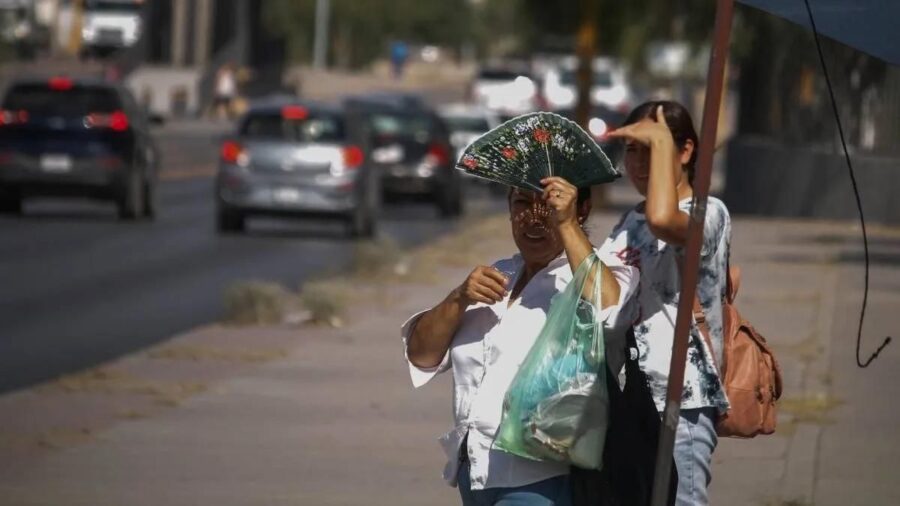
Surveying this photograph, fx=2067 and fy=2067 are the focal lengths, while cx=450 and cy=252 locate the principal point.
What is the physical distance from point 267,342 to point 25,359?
164 centimetres

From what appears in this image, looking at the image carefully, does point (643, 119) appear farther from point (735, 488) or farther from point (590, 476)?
point (735, 488)

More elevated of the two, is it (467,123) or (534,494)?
(534,494)

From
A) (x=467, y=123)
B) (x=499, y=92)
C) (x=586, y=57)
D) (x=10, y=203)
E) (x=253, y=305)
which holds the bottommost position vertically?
(x=499, y=92)

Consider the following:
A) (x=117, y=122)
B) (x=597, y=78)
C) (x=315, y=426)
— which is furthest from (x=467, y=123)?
(x=315, y=426)

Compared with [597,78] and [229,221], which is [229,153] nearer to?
[229,221]

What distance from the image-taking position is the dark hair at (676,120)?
18.3 ft

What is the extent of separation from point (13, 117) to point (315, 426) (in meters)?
16.2

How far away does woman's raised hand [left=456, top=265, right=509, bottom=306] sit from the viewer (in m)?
4.90

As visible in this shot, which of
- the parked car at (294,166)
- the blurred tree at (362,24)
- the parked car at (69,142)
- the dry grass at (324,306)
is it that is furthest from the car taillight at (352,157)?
the blurred tree at (362,24)

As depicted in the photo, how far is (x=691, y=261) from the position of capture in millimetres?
5008

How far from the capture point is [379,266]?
18.9m

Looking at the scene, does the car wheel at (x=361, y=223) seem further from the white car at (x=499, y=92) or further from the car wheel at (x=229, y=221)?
the white car at (x=499, y=92)

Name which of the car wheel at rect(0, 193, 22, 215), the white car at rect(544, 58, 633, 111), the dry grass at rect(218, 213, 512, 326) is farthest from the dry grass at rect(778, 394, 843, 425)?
the white car at rect(544, 58, 633, 111)

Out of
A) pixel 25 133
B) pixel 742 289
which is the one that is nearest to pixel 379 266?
pixel 742 289
